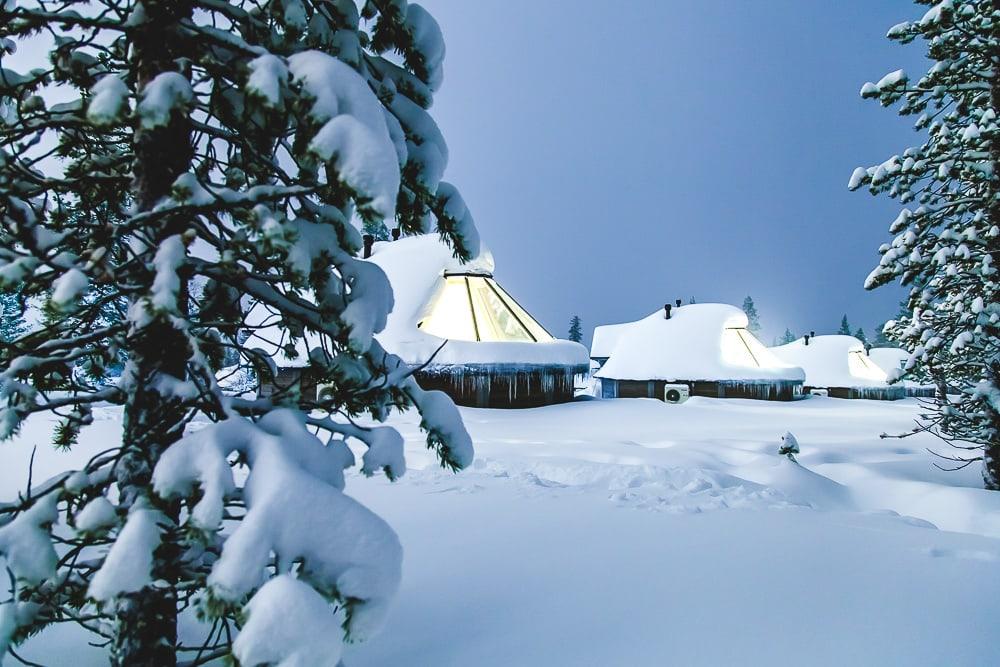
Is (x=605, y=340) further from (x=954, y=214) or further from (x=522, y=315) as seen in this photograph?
(x=954, y=214)

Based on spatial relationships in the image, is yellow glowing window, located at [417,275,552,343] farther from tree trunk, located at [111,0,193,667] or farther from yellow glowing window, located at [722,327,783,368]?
tree trunk, located at [111,0,193,667]

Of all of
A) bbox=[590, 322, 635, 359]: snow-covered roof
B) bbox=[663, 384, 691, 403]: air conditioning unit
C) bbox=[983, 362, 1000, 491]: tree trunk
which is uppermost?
bbox=[590, 322, 635, 359]: snow-covered roof

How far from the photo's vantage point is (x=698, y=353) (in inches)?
966

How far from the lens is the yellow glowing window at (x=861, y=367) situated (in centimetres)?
3494

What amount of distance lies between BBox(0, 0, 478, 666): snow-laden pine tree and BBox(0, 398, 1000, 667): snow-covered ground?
3.39ft

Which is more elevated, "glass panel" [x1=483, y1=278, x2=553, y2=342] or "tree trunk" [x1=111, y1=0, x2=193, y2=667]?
"glass panel" [x1=483, y1=278, x2=553, y2=342]

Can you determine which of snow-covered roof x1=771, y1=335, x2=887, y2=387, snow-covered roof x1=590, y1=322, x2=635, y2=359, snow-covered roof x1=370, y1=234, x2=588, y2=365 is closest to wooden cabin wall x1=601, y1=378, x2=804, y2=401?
snow-covered roof x1=370, y1=234, x2=588, y2=365

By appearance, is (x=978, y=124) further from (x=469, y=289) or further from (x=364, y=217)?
(x=469, y=289)

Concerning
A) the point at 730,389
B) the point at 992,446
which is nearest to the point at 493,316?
the point at 992,446

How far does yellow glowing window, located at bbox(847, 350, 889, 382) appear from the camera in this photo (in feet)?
115

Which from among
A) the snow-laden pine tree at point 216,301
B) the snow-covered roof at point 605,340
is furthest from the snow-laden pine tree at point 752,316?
the snow-laden pine tree at point 216,301

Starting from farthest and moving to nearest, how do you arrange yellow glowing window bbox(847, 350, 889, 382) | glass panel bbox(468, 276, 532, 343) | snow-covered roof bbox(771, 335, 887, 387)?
1. yellow glowing window bbox(847, 350, 889, 382)
2. snow-covered roof bbox(771, 335, 887, 387)
3. glass panel bbox(468, 276, 532, 343)

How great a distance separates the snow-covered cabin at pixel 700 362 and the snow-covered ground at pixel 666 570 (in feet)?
54.5

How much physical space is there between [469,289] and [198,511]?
14856 millimetres
